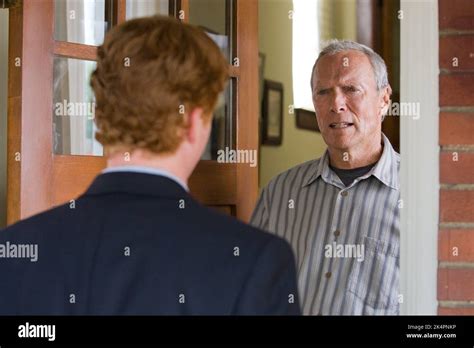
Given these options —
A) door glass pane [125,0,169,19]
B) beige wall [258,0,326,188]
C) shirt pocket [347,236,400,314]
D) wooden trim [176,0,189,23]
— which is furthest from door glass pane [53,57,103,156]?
beige wall [258,0,326,188]

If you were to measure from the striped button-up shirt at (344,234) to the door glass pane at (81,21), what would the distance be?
1.78 ft

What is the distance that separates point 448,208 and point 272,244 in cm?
70

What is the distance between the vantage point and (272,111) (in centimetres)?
307

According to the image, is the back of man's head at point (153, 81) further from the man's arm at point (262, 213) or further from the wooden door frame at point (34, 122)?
the man's arm at point (262, 213)

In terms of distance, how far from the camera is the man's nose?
5.78 feet

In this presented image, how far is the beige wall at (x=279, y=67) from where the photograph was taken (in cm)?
272

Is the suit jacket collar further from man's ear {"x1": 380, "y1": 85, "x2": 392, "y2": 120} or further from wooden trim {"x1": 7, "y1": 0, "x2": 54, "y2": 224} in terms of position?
man's ear {"x1": 380, "y1": 85, "x2": 392, "y2": 120}

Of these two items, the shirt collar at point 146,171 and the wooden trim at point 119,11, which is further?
the wooden trim at point 119,11

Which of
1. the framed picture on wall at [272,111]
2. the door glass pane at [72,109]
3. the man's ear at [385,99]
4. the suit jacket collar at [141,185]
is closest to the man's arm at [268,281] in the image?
the suit jacket collar at [141,185]

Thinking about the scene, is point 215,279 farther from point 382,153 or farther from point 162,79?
point 382,153

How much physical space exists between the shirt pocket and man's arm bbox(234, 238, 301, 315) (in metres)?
0.49

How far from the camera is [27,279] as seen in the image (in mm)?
1254
